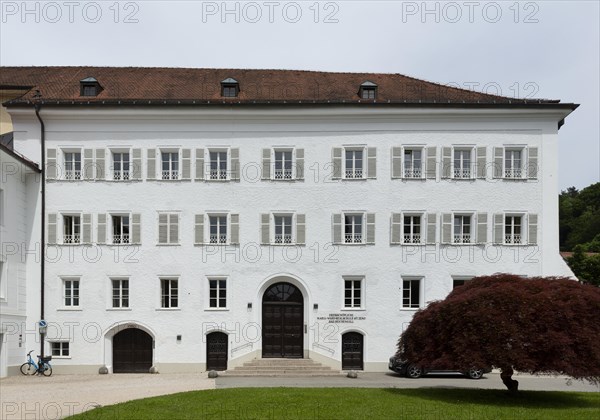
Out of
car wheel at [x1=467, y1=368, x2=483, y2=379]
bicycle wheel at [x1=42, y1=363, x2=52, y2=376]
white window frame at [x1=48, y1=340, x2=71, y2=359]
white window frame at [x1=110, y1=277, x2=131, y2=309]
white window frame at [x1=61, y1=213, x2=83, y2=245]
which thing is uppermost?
white window frame at [x1=61, y1=213, x2=83, y2=245]

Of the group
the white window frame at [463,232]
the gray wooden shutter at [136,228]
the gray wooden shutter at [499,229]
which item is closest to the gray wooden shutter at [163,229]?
the gray wooden shutter at [136,228]

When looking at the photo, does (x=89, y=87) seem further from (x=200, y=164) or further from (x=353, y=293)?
(x=353, y=293)

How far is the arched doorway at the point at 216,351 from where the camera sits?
27906 millimetres

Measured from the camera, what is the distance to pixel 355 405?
16.6 metres

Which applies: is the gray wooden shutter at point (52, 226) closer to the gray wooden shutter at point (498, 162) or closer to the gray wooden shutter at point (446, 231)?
the gray wooden shutter at point (446, 231)

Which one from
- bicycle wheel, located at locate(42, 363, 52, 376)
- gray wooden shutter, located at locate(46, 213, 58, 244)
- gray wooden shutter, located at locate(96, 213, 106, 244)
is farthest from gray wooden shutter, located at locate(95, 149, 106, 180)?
bicycle wheel, located at locate(42, 363, 52, 376)

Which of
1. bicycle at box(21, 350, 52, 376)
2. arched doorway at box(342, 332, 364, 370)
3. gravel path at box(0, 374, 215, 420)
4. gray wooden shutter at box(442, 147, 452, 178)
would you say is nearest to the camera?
gravel path at box(0, 374, 215, 420)

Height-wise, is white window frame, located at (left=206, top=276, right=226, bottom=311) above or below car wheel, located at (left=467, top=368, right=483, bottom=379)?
above

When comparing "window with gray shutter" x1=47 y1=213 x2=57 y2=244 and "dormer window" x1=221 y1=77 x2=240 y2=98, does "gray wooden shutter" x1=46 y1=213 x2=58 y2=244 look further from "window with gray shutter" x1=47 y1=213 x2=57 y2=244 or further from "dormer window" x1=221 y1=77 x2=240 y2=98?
"dormer window" x1=221 y1=77 x2=240 y2=98

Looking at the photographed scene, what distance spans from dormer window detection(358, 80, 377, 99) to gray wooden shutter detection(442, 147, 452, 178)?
13.3 feet

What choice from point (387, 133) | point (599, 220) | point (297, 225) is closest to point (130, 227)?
point (297, 225)

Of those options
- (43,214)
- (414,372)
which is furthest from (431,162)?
(43,214)

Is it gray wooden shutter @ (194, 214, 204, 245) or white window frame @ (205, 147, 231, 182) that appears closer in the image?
gray wooden shutter @ (194, 214, 204, 245)

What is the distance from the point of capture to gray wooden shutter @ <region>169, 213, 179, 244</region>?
28344 millimetres
